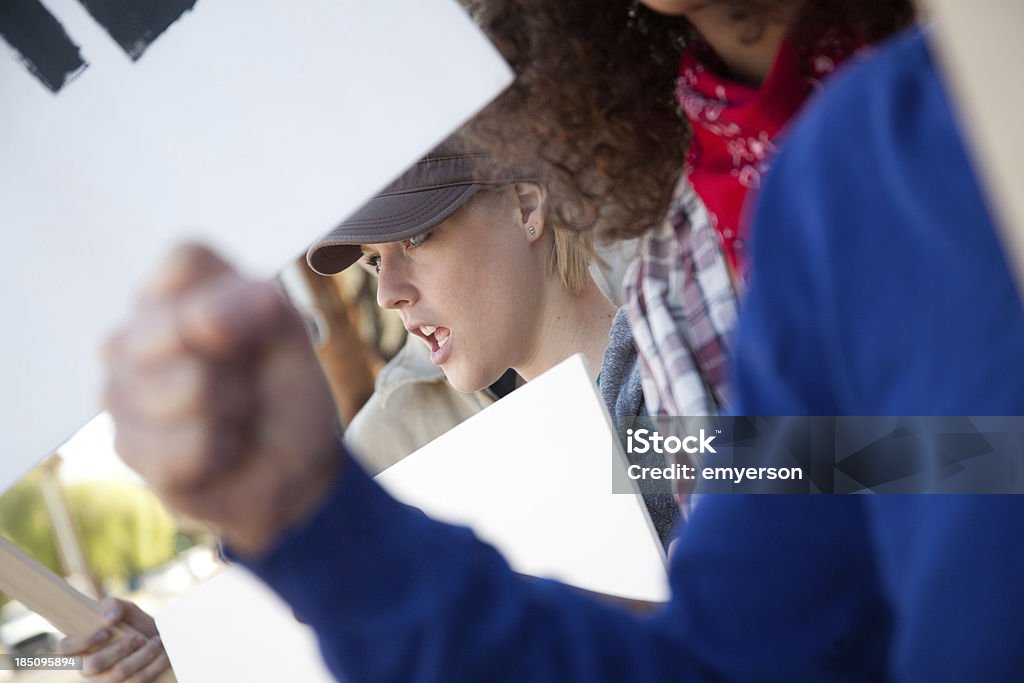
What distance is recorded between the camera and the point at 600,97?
0.87 m

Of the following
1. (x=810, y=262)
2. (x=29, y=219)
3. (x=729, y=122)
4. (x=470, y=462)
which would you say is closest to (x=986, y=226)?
(x=810, y=262)

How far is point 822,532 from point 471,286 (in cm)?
93

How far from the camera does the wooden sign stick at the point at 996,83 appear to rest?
0.23 meters

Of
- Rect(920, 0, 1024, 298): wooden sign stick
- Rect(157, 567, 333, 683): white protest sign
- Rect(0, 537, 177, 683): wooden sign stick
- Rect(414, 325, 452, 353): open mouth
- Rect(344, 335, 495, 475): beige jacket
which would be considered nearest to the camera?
Rect(920, 0, 1024, 298): wooden sign stick

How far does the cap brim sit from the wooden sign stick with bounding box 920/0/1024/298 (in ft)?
3.67

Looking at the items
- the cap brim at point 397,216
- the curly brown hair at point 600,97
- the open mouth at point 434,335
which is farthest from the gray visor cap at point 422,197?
the curly brown hair at point 600,97

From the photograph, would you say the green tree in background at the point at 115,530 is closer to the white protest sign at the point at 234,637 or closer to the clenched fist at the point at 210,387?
the white protest sign at the point at 234,637

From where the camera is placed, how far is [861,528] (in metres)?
0.53

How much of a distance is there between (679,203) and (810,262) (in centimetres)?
45

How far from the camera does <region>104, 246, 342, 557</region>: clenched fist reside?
12.9 inches

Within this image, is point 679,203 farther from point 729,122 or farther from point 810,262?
point 810,262

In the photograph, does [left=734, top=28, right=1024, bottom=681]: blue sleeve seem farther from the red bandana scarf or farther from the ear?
the ear

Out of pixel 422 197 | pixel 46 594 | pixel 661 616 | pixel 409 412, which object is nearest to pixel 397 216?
pixel 422 197

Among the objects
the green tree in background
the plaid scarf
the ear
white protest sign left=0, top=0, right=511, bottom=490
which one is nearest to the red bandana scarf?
the plaid scarf
